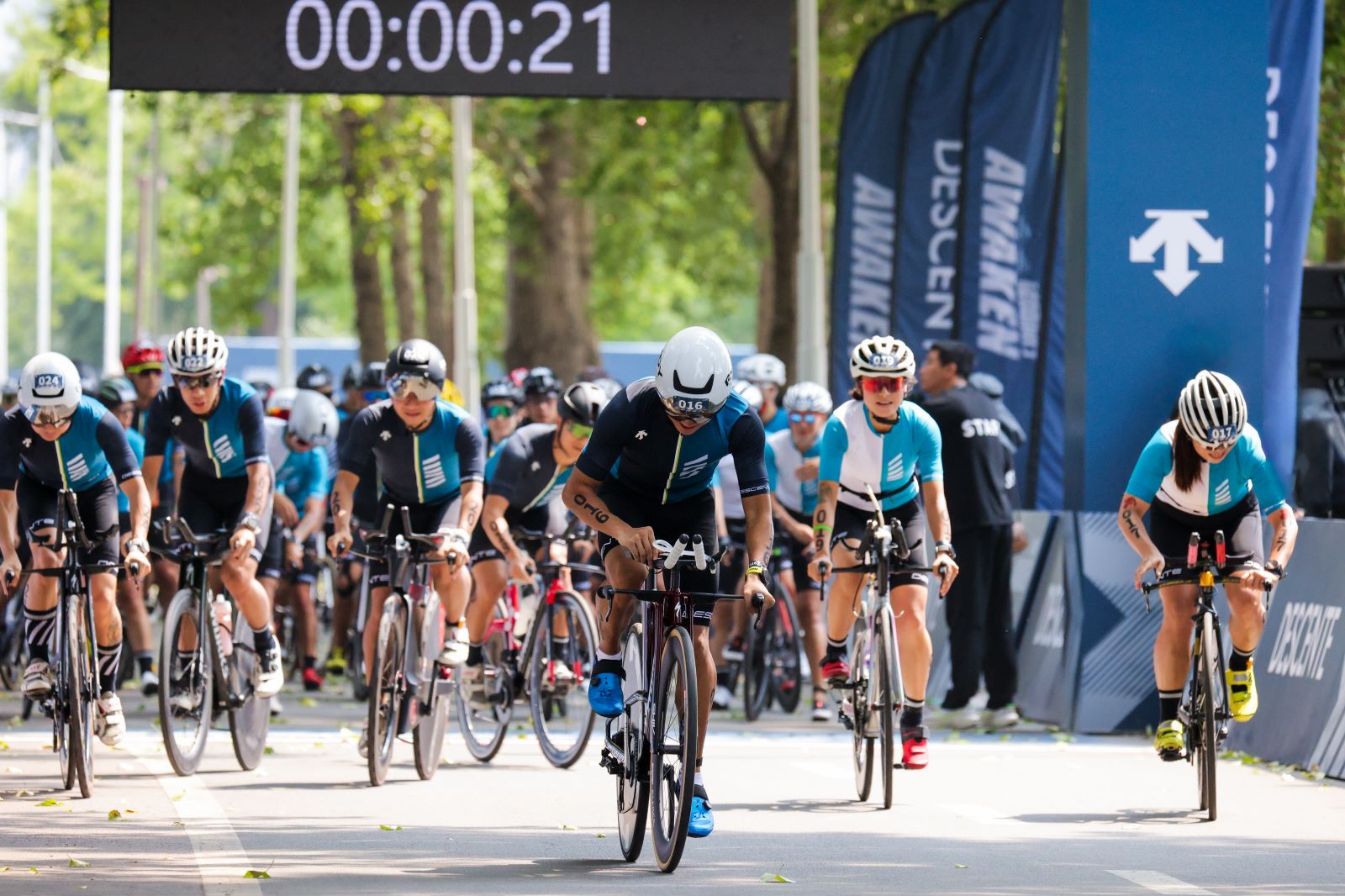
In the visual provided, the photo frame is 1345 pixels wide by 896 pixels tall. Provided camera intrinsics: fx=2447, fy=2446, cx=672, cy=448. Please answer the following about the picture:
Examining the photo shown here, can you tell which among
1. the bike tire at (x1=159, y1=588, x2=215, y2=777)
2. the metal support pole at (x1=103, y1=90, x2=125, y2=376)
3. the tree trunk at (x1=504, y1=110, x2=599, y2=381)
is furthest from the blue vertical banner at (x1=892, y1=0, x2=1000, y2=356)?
the metal support pole at (x1=103, y1=90, x2=125, y2=376)

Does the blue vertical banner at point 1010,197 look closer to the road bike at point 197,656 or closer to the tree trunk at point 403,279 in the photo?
the road bike at point 197,656

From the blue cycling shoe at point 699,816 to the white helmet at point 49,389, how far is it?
13.7 ft

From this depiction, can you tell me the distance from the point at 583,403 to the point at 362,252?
25.0 meters

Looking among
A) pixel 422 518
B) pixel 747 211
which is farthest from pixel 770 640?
pixel 747 211

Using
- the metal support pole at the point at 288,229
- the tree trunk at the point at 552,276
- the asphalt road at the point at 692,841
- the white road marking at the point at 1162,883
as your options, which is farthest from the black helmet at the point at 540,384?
the metal support pole at the point at 288,229

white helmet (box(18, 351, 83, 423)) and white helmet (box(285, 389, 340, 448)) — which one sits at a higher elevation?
white helmet (box(18, 351, 83, 423))

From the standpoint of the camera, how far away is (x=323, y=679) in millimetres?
18438

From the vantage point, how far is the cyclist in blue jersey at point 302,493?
53.0ft

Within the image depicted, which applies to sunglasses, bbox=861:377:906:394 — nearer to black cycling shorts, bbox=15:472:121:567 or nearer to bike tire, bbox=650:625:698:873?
bike tire, bbox=650:625:698:873

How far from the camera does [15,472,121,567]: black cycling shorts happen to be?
11.8 meters

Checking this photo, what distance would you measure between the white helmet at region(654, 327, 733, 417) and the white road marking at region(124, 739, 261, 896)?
233cm

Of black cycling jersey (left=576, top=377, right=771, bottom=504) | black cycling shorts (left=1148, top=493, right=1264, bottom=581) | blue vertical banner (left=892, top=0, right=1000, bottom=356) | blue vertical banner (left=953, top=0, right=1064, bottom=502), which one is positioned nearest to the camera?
black cycling jersey (left=576, top=377, right=771, bottom=504)

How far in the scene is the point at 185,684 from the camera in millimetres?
12164

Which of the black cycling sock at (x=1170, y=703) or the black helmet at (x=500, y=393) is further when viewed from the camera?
the black helmet at (x=500, y=393)
